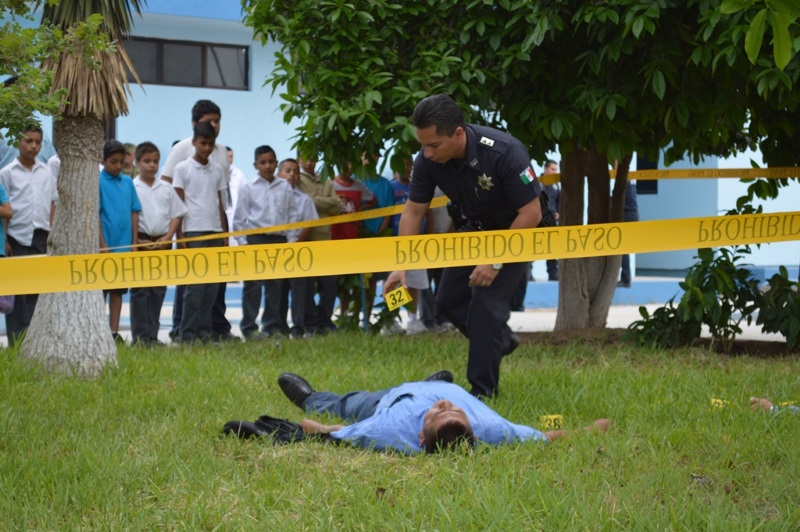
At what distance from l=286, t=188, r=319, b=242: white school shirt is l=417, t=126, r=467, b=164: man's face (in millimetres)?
4411

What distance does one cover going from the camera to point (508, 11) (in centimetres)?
833

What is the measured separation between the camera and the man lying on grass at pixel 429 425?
16.6 ft

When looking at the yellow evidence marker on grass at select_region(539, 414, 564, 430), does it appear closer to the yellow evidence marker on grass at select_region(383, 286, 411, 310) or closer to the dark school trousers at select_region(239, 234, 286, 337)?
the yellow evidence marker on grass at select_region(383, 286, 411, 310)

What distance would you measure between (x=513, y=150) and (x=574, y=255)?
0.72 meters

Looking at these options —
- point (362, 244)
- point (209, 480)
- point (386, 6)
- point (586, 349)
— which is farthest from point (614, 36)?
point (209, 480)

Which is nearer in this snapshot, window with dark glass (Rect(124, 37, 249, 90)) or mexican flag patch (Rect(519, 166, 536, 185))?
mexican flag patch (Rect(519, 166, 536, 185))

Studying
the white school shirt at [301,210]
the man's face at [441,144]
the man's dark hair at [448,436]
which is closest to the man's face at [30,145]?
the white school shirt at [301,210]

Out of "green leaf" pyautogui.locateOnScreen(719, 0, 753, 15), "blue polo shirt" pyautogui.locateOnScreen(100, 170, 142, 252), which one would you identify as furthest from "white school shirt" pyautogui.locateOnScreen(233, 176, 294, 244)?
"green leaf" pyautogui.locateOnScreen(719, 0, 753, 15)

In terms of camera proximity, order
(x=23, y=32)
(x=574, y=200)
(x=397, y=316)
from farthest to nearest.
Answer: (x=397, y=316)
(x=574, y=200)
(x=23, y=32)

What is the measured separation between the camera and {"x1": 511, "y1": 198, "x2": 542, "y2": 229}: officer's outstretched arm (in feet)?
20.1

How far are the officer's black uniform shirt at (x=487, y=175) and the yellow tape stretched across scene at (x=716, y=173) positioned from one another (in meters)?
3.75

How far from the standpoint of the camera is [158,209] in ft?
32.9

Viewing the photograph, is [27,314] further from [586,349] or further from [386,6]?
[586,349]

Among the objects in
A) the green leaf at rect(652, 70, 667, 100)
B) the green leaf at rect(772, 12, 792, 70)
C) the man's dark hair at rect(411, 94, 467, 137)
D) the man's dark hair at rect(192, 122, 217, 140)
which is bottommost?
the green leaf at rect(772, 12, 792, 70)
